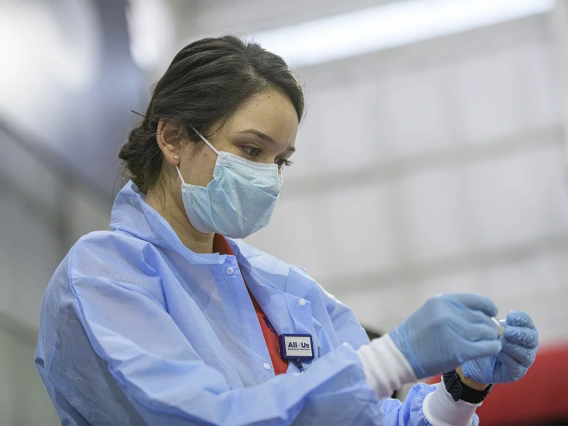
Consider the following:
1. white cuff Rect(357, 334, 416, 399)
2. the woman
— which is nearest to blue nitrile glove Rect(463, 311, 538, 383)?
the woman

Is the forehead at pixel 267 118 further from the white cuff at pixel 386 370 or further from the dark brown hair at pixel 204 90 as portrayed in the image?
the white cuff at pixel 386 370

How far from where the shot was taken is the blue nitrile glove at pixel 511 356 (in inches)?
55.8

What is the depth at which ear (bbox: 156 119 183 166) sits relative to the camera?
5.39ft

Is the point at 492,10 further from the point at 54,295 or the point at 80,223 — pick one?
the point at 54,295

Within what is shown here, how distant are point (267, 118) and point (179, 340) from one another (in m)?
0.53

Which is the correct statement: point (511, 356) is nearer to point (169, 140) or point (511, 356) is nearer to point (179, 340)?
point (179, 340)

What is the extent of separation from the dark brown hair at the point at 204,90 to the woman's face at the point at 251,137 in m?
0.02

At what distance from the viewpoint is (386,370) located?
4.02 ft

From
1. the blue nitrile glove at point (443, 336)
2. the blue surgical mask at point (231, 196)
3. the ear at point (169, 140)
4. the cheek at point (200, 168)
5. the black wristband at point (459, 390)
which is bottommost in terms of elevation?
the black wristband at point (459, 390)

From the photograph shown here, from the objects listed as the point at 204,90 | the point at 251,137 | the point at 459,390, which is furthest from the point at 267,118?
the point at 459,390

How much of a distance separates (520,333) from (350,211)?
7.63 feet

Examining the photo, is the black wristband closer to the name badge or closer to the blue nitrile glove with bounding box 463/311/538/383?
the blue nitrile glove with bounding box 463/311/538/383

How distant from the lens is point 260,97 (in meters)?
1.61

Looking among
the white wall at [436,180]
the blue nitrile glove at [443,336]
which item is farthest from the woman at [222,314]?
the white wall at [436,180]
